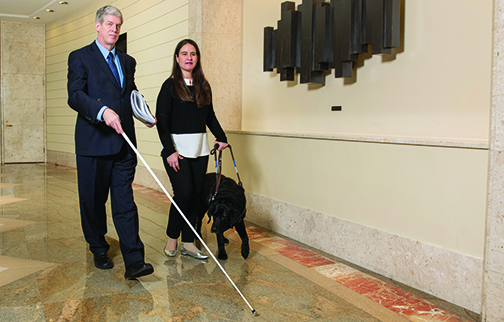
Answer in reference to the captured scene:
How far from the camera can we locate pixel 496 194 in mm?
2254

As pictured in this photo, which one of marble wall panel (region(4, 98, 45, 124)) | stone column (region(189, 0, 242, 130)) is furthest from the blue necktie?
marble wall panel (region(4, 98, 45, 124))

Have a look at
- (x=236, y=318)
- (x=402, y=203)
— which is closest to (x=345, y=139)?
(x=402, y=203)

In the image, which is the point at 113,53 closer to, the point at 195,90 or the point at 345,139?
the point at 195,90

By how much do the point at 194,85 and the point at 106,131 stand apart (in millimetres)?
750

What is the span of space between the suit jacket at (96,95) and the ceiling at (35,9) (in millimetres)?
7555

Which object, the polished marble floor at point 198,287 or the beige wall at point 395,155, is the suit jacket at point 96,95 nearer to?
the polished marble floor at point 198,287

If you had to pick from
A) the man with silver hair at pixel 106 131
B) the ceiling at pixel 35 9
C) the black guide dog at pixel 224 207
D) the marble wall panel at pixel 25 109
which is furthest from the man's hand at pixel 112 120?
the marble wall panel at pixel 25 109

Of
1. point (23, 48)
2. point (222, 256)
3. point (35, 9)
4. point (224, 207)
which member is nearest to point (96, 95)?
point (224, 207)

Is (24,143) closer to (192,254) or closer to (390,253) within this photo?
(192,254)

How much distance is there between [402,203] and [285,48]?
1.91 metres

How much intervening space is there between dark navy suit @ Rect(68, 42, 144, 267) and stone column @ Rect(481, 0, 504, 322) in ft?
6.78

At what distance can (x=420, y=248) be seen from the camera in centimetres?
286

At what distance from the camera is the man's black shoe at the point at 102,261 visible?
10.2ft

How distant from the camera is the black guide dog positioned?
10.1ft
